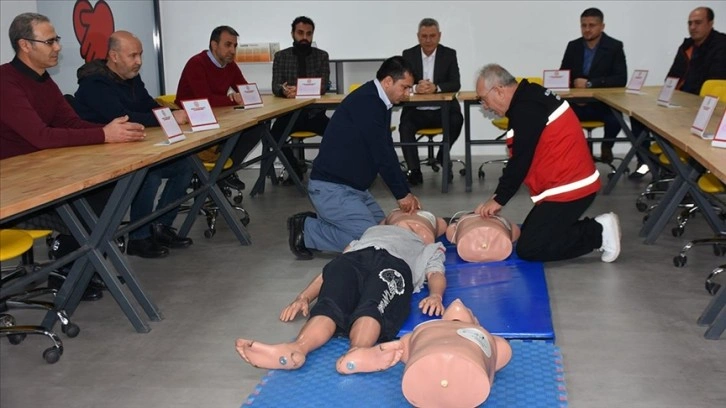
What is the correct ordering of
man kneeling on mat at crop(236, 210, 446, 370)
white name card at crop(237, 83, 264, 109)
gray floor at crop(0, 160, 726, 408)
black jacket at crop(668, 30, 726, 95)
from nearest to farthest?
man kneeling on mat at crop(236, 210, 446, 370), gray floor at crop(0, 160, 726, 408), white name card at crop(237, 83, 264, 109), black jacket at crop(668, 30, 726, 95)

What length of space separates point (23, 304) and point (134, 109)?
1.63m

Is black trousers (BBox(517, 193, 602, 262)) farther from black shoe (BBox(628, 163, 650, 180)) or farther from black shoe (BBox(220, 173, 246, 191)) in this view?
black shoe (BBox(220, 173, 246, 191))

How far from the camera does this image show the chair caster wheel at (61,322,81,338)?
351 cm

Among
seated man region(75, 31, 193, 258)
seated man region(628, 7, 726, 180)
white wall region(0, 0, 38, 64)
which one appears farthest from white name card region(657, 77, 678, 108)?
white wall region(0, 0, 38, 64)

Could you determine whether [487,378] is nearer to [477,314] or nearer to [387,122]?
[477,314]

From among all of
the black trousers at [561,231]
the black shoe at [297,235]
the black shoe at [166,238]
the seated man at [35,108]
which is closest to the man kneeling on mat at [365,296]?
the black trousers at [561,231]

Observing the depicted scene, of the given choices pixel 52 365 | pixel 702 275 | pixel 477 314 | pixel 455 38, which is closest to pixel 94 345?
pixel 52 365

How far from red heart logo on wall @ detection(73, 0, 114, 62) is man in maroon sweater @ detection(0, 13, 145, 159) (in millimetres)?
3631

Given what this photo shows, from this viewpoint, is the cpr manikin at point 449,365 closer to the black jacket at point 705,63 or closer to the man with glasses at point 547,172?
the man with glasses at point 547,172

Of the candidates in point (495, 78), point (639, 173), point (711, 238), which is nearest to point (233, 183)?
point (495, 78)

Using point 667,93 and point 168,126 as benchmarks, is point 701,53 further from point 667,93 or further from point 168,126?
point 168,126

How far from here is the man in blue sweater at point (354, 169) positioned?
14.3 ft

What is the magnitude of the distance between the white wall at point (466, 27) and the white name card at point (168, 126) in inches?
172

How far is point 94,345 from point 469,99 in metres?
3.99
